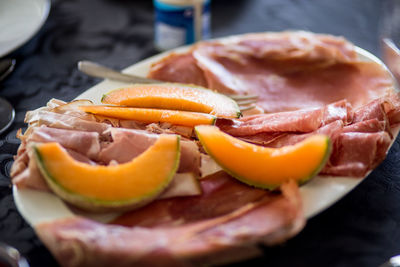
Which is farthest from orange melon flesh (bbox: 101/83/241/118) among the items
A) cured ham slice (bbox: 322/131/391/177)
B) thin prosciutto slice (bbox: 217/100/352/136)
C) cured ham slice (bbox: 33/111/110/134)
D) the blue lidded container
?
the blue lidded container

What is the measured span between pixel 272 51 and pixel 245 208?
0.77 m

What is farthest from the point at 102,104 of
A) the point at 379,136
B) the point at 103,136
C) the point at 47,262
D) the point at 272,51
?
the point at 379,136

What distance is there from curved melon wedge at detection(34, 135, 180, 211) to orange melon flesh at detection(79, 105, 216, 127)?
225 mm

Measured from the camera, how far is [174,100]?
1.26 metres

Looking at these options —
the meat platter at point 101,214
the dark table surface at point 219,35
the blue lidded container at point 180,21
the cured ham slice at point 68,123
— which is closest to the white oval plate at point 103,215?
the meat platter at point 101,214

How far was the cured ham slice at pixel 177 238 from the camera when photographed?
2.75ft

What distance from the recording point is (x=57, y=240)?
0.85 metres

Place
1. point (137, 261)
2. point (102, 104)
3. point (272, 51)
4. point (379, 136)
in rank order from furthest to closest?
point (272, 51) → point (102, 104) → point (379, 136) → point (137, 261)

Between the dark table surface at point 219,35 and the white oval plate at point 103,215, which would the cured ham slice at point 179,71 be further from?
the white oval plate at point 103,215

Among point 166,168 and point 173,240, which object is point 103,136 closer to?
point 166,168

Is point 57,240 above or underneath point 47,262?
above

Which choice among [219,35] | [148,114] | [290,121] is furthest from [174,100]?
[219,35]

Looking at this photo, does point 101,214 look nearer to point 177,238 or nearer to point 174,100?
point 177,238

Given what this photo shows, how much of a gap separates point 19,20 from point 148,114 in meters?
0.94
